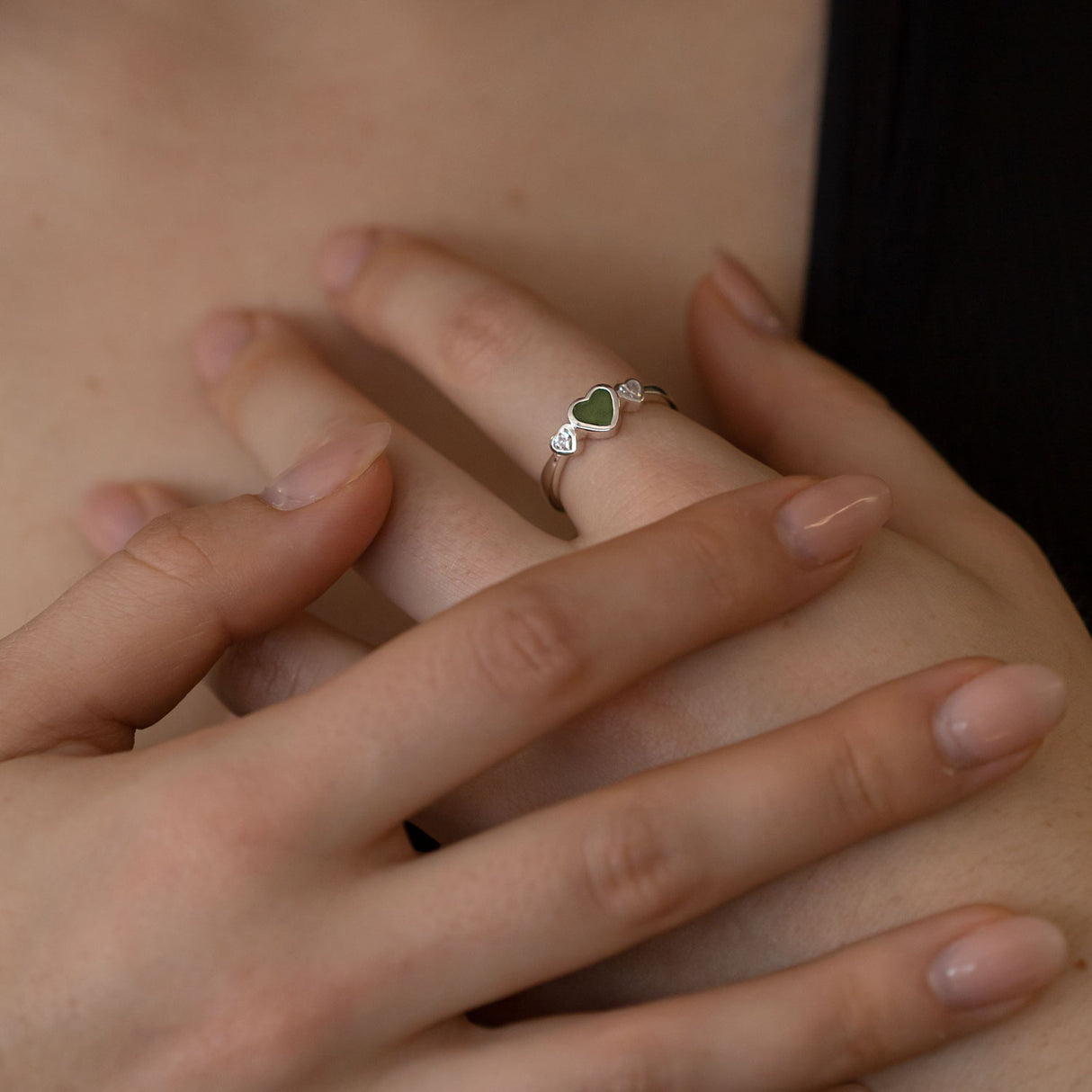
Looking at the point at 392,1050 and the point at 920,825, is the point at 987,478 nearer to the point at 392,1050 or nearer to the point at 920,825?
the point at 920,825

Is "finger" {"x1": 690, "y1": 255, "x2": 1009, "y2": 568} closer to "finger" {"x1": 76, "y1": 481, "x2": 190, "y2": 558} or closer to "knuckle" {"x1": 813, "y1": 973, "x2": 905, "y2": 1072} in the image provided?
"knuckle" {"x1": 813, "y1": 973, "x2": 905, "y2": 1072}

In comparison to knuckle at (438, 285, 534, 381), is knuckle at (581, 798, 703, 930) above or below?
below

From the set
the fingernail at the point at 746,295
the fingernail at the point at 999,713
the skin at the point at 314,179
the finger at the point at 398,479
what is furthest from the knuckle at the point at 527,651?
the fingernail at the point at 746,295

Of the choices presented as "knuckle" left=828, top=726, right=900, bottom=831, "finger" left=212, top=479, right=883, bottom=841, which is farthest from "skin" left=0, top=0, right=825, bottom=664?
"knuckle" left=828, top=726, right=900, bottom=831

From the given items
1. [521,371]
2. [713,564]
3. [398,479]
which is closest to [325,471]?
[398,479]

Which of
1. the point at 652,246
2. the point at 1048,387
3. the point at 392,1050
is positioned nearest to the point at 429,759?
the point at 392,1050

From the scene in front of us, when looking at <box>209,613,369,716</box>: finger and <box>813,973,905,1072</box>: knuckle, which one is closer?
<box>813,973,905,1072</box>: knuckle
